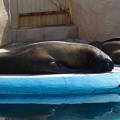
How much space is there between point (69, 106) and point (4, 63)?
1155 millimetres

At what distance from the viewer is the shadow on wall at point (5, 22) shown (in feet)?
31.3

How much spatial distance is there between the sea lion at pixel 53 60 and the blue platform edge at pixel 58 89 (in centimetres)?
20

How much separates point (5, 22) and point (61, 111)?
165 inches

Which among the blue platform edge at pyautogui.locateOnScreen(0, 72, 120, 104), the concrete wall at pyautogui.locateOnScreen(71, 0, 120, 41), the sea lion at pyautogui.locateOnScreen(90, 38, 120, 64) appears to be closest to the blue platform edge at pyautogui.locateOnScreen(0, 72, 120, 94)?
the blue platform edge at pyautogui.locateOnScreen(0, 72, 120, 104)

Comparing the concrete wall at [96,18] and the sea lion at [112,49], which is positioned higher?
the concrete wall at [96,18]

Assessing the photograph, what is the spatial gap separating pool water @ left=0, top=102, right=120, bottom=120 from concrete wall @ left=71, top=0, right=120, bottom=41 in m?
3.87

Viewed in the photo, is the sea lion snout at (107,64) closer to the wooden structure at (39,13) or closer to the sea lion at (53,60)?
the sea lion at (53,60)

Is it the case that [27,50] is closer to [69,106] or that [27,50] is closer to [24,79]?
[24,79]

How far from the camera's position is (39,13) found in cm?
1048

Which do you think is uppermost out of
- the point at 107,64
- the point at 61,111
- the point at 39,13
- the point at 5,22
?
the point at 39,13

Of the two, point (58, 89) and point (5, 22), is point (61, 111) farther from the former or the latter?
point (5, 22)

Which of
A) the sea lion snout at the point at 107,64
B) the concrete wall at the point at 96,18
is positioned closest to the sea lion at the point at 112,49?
the sea lion snout at the point at 107,64

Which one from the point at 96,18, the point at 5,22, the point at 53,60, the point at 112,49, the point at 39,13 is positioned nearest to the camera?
the point at 53,60

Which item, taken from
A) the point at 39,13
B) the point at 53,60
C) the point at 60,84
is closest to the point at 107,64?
the point at 53,60
